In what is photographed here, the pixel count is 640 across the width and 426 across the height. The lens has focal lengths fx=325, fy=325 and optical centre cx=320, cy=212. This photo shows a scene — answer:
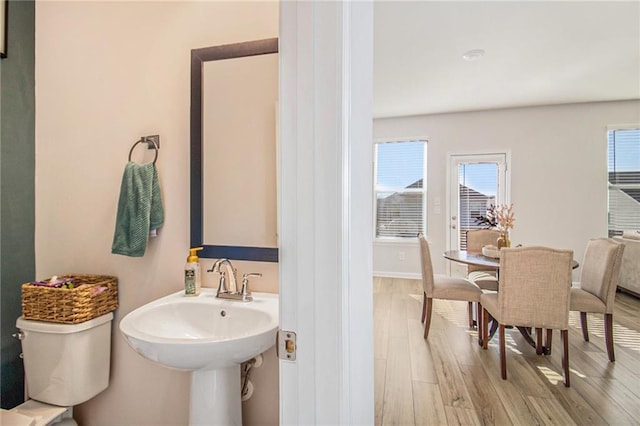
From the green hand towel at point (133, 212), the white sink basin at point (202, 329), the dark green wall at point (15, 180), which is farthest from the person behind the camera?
the dark green wall at point (15, 180)

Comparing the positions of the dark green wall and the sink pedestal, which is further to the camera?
the dark green wall

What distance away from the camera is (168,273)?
1.37 meters

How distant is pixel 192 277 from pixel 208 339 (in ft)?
1.38

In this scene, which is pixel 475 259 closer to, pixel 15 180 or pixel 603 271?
pixel 603 271

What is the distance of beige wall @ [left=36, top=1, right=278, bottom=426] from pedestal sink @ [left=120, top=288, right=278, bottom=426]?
0.46 ft

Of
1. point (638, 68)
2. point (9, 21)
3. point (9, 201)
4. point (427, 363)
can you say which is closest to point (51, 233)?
point (9, 201)

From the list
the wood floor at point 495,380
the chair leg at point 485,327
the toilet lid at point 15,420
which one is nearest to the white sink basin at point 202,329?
the toilet lid at point 15,420

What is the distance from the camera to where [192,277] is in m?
1.25

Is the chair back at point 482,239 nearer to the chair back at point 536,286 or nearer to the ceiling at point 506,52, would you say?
the chair back at point 536,286

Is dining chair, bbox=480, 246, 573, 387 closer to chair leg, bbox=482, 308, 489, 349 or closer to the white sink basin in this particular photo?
chair leg, bbox=482, 308, 489, 349

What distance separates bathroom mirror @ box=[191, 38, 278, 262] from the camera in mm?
1254

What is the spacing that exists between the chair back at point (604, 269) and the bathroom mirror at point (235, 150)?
2.47 m

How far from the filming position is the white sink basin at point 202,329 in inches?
34.7

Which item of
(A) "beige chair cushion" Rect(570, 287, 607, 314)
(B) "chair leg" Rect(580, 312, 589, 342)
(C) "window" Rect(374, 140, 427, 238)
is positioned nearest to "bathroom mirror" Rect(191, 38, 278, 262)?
(A) "beige chair cushion" Rect(570, 287, 607, 314)
